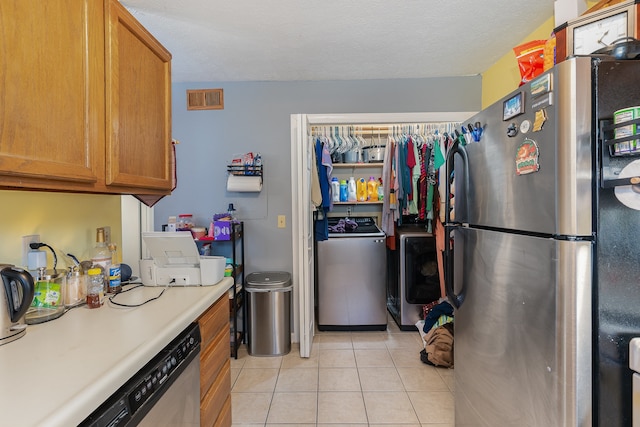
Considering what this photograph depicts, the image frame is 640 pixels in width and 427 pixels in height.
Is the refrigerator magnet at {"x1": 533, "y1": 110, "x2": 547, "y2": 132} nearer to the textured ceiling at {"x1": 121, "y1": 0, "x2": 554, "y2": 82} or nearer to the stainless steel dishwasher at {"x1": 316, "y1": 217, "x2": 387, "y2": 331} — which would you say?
the textured ceiling at {"x1": 121, "y1": 0, "x2": 554, "y2": 82}

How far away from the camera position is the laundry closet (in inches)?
110

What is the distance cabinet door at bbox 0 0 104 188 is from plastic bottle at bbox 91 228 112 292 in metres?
0.50

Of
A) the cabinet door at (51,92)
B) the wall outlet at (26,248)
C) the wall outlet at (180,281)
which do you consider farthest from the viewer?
the wall outlet at (180,281)

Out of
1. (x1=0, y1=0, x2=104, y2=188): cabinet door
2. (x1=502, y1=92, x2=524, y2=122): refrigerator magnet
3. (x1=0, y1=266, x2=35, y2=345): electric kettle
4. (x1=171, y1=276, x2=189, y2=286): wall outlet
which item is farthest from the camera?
(x1=171, y1=276, x2=189, y2=286): wall outlet

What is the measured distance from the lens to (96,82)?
3.63ft

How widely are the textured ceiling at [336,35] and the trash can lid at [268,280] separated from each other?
1.85m

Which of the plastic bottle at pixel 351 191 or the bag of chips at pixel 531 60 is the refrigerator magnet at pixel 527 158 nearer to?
the bag of chips at pixel 531 60

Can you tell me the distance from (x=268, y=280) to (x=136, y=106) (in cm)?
173

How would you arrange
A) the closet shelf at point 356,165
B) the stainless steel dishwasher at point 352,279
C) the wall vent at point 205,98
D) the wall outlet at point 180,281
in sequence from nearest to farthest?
the wall outlet at point 180,281 → the wall vent at point 205,98 → the stainless steel dishwasher at point 352,279 → the closet shelf at point 356,165

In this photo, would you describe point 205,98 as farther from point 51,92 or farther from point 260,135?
point 51,92

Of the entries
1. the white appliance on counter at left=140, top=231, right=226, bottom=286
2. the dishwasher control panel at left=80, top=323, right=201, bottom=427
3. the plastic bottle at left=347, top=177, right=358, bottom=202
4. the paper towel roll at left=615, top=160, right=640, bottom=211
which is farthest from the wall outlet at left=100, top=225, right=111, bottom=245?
the plastic bottle at left=347, top=177, right=358, bottom=202

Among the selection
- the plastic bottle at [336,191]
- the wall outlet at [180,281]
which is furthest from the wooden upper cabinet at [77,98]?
the plastic bottle at [336,191]

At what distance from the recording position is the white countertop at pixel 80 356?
65cm

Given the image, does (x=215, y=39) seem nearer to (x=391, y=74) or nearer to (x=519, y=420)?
(x=391, y=74)
